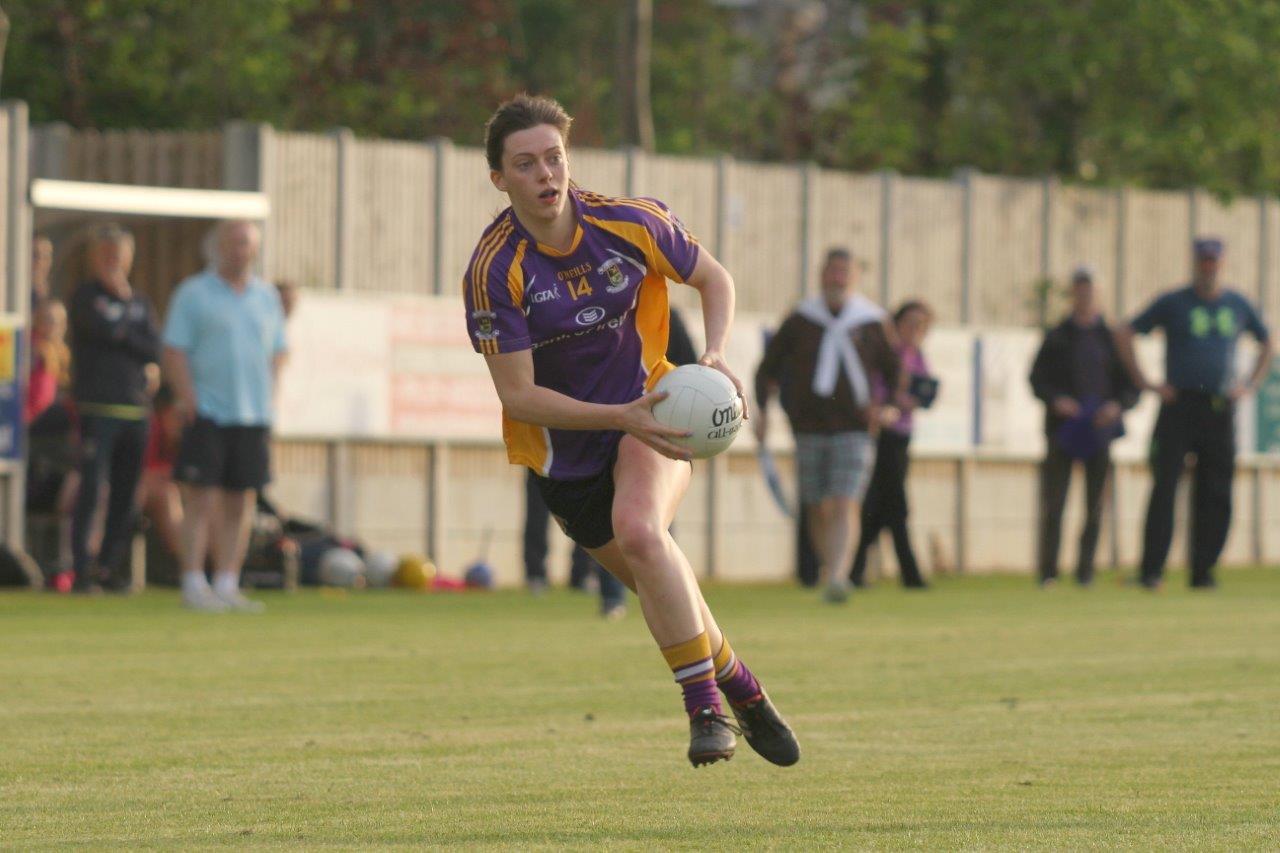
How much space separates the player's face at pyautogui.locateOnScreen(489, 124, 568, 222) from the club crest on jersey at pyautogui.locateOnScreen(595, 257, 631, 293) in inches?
8.5

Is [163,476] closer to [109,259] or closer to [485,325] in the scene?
[109,259]

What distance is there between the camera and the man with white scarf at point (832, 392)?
55.6 feet

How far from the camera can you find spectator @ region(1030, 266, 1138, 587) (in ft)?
65.1

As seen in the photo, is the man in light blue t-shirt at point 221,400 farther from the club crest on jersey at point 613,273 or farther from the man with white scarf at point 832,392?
the club crest on jersey at point 613,273

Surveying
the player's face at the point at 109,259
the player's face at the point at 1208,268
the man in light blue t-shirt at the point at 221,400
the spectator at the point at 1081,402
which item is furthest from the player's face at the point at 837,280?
the player's face at the point at 109,259

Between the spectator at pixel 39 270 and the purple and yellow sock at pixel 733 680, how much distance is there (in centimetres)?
1147

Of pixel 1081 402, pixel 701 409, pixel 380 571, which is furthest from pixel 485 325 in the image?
pixel 1081 402

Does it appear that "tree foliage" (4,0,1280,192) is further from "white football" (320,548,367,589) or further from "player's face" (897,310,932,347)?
"white football" (320,548,367,589)

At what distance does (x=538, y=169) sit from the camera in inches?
294

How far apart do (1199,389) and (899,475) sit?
2.24 metres

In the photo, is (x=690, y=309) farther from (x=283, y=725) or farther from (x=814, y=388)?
(x=283, y=725)

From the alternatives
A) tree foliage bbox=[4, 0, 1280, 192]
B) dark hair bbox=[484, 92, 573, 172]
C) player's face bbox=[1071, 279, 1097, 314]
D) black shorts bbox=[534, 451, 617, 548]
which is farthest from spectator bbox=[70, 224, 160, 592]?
tree foliage bbox=[4, 0, 1280, 192]

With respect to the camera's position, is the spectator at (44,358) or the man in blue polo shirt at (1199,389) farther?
the man in blue polo shirt at (1199,389)

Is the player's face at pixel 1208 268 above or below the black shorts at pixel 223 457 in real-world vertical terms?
above
